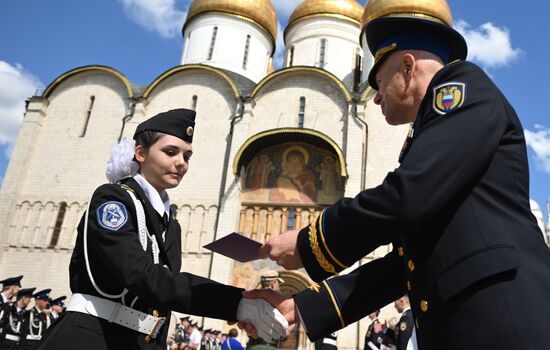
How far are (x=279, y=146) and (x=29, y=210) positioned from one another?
9172 millimetres

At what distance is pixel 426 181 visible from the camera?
1.40 m

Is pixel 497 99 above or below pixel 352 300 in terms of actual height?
above

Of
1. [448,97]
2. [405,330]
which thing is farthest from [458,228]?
[405,330]

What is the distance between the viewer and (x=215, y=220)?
15.7m

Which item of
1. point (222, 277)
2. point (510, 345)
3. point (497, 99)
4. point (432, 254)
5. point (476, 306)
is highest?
point (222, 277)

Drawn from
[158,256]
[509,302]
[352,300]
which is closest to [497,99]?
[509,302]

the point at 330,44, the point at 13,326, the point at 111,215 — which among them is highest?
the point at 330,44

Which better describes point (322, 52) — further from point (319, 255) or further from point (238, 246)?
point (319, 255)

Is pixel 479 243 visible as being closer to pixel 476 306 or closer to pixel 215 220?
pixel 476 306

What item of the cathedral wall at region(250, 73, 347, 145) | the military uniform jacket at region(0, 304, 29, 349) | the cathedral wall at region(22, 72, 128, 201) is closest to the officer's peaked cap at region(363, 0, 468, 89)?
the military uniform jacket at region(0, 304, 29, 349)

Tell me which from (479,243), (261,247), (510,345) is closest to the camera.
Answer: (510,345)

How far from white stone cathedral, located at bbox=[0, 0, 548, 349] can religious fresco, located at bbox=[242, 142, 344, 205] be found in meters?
0.03

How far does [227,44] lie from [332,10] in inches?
213

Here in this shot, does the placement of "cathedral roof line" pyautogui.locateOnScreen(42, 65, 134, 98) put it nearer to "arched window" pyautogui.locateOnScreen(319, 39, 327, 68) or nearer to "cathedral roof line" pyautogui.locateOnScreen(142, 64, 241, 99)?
"cathedral roof line" pyautogui.locateOnScreen(142, 64, 241, 99)
